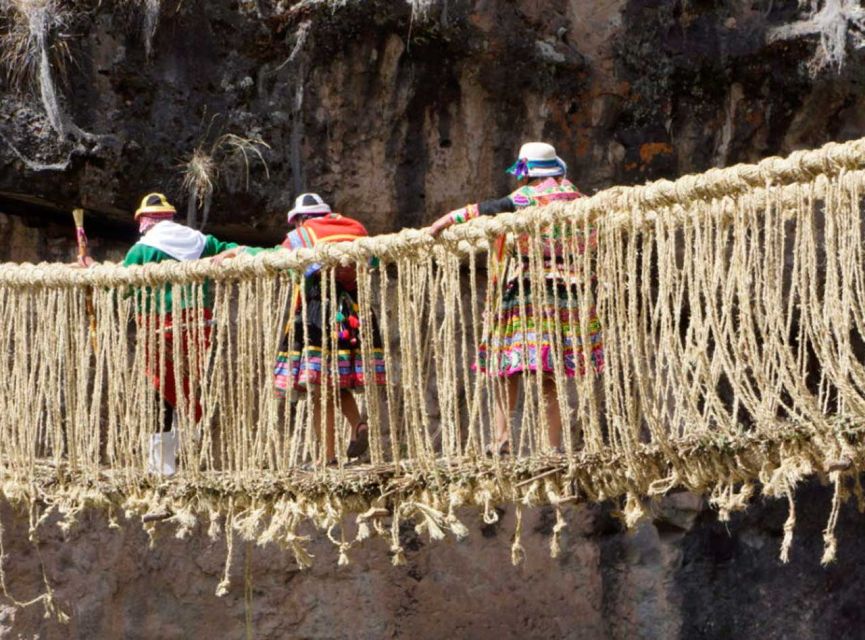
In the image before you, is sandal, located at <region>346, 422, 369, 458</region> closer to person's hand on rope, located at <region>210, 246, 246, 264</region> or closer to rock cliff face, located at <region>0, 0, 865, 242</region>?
person's hand on rope, located at <region>210, 246, 246, 264</region>

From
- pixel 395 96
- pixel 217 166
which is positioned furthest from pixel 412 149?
pixel 217 166

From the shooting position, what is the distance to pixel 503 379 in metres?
5.60

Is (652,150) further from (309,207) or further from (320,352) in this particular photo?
(320,352)

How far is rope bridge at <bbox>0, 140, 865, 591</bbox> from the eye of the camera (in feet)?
14.6

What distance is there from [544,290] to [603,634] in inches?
125

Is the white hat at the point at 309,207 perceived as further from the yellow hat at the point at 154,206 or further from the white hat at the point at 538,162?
the white hat at the point at 538,162

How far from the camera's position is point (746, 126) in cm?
754

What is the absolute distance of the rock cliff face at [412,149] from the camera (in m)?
7.36

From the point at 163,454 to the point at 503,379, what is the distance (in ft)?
4.04

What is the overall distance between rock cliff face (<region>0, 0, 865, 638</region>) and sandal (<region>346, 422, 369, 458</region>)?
182 cm

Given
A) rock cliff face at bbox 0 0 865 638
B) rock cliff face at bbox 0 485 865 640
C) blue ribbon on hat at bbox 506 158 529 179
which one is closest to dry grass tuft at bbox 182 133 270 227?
rock cliff face at bbox 0 0 865 638

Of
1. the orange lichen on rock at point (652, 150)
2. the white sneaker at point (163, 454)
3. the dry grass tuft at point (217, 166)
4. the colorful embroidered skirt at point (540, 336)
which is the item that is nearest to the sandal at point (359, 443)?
the white sneaker at point (163, 454)

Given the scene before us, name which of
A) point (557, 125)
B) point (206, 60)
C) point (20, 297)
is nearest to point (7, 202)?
point (206, 60)

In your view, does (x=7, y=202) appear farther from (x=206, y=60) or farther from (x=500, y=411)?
(x=500, y=411)
